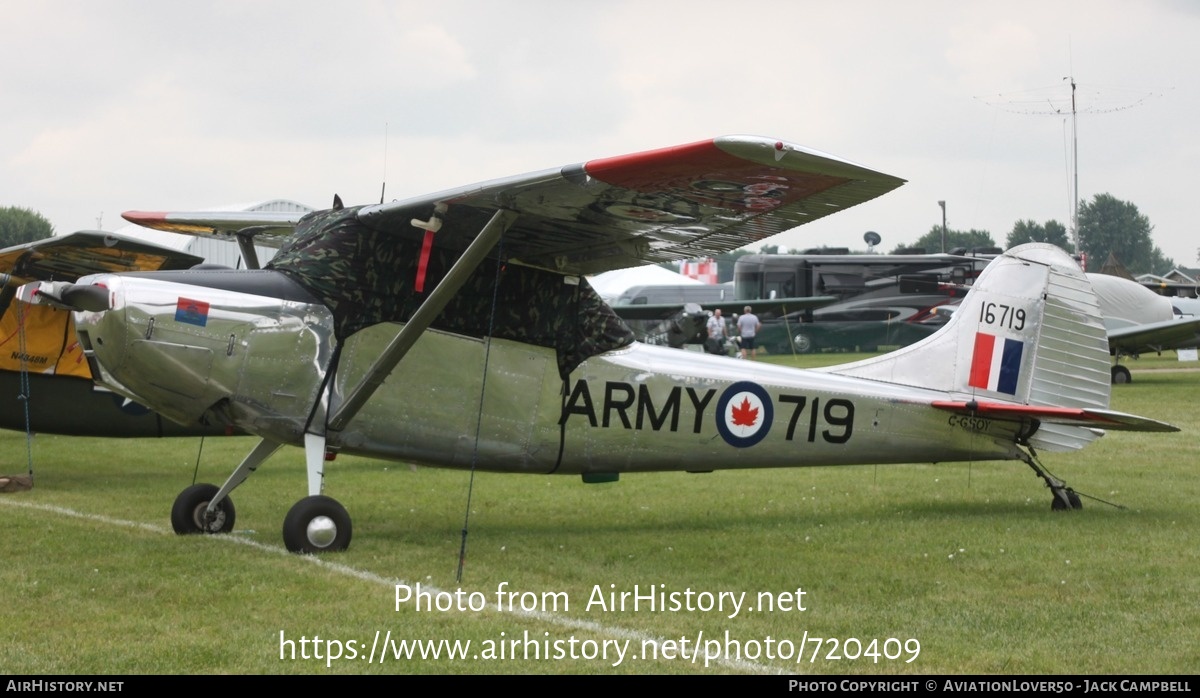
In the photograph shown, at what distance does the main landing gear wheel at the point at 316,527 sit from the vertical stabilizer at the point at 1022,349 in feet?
13.9

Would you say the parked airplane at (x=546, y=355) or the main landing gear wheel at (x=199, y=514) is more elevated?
the parked airplane at (x=546, y=355)

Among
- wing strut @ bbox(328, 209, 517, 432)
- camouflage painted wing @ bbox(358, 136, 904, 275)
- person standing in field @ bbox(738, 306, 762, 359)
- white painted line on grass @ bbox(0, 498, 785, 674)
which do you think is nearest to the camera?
white painted line on grass @ bbox(0, 498, 785, 674)

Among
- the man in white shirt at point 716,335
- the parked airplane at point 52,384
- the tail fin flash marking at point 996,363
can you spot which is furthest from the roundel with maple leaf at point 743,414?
the man in white shirt at point 716,335

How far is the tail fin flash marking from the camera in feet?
33.1

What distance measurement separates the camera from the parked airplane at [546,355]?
727 centimetres

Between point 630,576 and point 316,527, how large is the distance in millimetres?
2104

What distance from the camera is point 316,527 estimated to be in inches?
305

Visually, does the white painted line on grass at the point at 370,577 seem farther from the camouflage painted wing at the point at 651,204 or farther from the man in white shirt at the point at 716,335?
the man in white shirt at the point at 716,335

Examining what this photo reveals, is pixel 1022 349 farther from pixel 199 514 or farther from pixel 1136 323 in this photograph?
pixel 1136 323

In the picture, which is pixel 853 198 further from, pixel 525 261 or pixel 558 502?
pixel 558 502

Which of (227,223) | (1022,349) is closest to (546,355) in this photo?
(227,223)

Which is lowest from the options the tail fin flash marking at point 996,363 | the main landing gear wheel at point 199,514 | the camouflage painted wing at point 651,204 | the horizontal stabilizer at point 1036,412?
the main landing gear wheel at point 199,514

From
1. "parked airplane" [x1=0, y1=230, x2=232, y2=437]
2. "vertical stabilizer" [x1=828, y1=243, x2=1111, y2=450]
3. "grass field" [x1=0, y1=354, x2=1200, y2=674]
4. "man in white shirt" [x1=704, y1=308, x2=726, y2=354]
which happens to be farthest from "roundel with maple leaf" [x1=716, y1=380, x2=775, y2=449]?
"man in white shirt" [x1=704, y1=308, x2=726, y2=354]

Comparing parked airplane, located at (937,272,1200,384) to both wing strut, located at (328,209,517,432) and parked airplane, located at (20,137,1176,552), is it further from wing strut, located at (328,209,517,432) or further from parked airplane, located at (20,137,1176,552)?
wing strut, located at (328,209,517,432)
